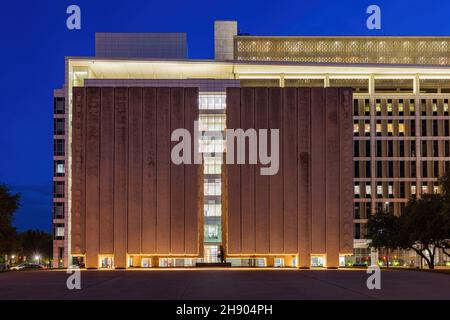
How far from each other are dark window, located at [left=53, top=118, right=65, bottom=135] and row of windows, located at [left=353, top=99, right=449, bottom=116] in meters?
49.2

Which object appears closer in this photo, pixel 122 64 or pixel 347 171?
pixel 347 171

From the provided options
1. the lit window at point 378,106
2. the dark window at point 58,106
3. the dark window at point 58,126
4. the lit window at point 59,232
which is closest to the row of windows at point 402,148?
the lit window at point 378,106

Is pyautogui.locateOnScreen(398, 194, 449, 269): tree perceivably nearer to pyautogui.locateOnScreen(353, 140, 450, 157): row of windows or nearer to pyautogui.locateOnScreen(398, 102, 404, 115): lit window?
pyautogui.locateOnScreen(353, 140, 450, 157): row of windows

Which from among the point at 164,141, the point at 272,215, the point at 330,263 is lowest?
the point at 330,263

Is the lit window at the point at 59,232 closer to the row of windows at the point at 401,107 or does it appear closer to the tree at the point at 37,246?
the row of windows at the point at 401,107

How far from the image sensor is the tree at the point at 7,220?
6681 centimetres

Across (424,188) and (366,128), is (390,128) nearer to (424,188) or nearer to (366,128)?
(366,128)

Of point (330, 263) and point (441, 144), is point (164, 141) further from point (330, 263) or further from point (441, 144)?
point (441, 144)

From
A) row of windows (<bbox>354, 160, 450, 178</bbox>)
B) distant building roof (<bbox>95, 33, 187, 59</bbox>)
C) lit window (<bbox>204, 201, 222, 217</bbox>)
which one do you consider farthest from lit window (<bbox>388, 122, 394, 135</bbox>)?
lit window (<bbox>204, 201, 222, 217</bbox>)

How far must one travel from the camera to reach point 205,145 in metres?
95.9

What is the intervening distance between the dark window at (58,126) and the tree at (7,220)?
3946 centimetres
